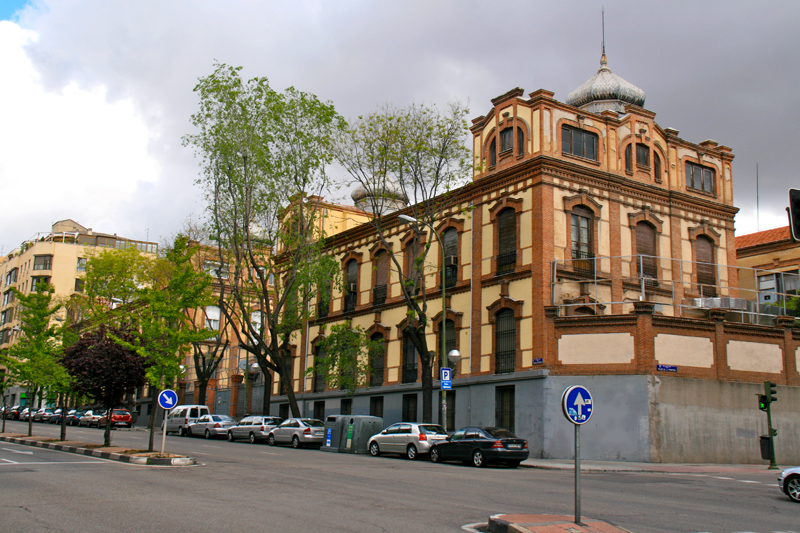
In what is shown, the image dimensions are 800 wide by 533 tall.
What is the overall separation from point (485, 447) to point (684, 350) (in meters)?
9.42

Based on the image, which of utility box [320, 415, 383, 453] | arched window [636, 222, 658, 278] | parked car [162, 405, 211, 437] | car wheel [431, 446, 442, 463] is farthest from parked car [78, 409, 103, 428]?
arched window [636, 222, 658, 278]

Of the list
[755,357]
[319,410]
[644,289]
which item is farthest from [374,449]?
[755,357]

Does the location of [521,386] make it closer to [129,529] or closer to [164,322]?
[164,322]

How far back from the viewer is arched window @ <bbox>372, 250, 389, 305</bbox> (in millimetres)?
36688

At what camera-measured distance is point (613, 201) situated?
3031 cm

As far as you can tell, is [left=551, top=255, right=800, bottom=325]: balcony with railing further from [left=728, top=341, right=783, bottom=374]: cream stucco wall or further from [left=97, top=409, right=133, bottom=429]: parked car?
[left=97, top=409, right=133, bottom=429]: parked car

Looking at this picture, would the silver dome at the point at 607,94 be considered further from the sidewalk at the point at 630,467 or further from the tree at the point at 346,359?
the sidewalk at the point at 630,467

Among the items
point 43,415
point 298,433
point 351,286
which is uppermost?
point 351,286

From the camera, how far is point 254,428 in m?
35.9

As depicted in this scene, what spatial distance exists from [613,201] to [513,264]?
204 inches

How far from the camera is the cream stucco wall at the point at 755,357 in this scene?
27844mm

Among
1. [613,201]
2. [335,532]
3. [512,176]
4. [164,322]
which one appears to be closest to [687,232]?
[613,201]

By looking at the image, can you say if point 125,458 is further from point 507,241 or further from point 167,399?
point 507,241

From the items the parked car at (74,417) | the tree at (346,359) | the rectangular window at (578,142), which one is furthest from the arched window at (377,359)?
the parked car at (74,417)
